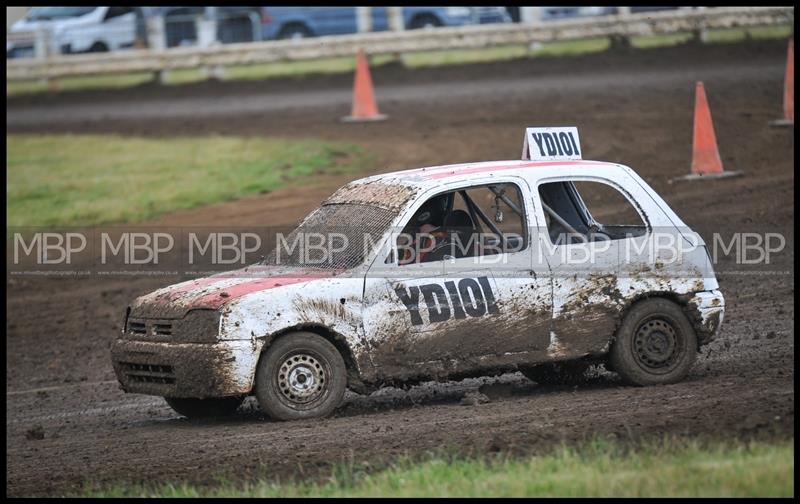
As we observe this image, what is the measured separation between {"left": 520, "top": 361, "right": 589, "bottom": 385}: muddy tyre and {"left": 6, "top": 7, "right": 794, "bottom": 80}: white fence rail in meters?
19.4

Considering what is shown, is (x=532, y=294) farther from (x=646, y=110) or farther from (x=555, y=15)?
(x=555, y=15)

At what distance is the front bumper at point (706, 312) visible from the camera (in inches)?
363

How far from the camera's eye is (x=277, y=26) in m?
32.8

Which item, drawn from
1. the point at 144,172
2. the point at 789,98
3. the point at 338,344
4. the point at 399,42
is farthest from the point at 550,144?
the point at 399,42

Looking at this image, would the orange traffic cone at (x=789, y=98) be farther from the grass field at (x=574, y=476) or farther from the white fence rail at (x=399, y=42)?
the grass field at (x=574, y=476)

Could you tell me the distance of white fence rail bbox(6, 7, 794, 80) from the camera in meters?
28.0

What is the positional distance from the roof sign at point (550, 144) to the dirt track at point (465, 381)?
1.72m

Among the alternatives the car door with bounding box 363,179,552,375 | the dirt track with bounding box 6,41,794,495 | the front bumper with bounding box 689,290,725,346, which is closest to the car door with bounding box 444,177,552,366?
the car door with bounding box 363,179,552,375

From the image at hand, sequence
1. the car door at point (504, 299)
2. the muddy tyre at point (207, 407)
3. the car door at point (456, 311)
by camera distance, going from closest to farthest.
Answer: the car door at point (456, 311)
the car door at point (504, 299)
the muddy tyre at point (207, 407)

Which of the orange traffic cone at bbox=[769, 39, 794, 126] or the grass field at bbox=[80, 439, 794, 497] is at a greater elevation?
the orange traffic cone at bbox=[769, 39, 794, 126]

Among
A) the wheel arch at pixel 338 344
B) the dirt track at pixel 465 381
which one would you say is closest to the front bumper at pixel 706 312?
the dirt track at pixel 465 381

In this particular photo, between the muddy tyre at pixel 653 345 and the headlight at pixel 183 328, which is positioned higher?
the headlight at pixel 183 328

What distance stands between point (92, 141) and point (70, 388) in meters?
13.0

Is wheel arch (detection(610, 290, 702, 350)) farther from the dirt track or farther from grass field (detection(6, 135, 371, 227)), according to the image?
grass field (detection(6, 135, 371, 227))
